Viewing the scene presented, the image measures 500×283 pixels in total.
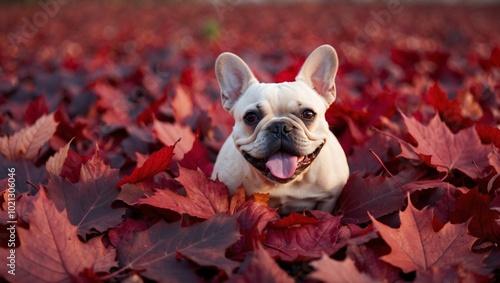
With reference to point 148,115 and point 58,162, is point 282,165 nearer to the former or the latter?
point 58,162

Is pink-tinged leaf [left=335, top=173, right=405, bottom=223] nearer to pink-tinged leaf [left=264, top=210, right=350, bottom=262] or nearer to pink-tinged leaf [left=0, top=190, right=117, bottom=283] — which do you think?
pink-tinged leaf [left=264, top=210, right=350, bottom=262]

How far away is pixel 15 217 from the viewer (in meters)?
1.43

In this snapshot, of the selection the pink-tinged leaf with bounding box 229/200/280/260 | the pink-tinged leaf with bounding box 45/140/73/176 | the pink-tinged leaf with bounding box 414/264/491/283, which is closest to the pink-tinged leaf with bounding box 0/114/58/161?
the pink-tinged leaf with bounding box 45/140/73/176

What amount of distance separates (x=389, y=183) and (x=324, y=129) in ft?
0.92

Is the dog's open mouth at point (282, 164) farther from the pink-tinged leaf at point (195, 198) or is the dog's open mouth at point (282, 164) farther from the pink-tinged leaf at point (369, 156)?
the pink-tinged leaf at point (369, 156)

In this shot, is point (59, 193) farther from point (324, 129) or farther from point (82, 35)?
point (82, 35)

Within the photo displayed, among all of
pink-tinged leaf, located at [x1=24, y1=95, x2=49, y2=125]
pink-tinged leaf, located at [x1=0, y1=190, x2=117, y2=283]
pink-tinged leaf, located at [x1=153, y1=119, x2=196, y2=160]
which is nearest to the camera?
pink-tinged leaf, located at [x1=0, y1=190, x2=117, y2=283]

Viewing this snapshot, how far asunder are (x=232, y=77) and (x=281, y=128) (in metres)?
0.40

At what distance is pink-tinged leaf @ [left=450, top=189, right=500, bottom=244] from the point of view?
1.33 m

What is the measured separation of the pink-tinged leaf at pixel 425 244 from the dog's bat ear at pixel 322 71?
26.2 inches

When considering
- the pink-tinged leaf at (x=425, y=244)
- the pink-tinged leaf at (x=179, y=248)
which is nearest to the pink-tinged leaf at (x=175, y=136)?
the pink-tinged leaf at (x=179, y=248)

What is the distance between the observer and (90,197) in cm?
151

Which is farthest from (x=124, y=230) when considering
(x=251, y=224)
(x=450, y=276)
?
(x=450, y=276)

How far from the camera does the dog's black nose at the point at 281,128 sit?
5.29 feet
